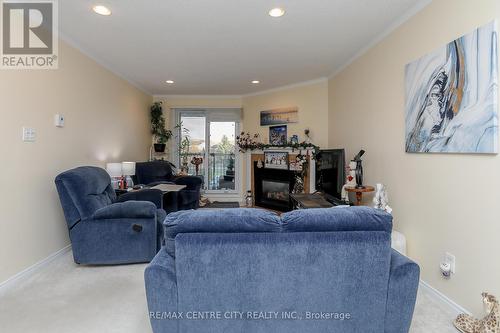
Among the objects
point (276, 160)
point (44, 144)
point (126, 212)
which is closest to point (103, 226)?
point (126, 212)

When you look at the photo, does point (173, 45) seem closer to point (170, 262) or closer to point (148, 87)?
point (148, 87)

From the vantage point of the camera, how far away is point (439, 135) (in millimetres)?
2201

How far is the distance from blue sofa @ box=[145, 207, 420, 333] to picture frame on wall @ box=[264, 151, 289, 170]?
389cm

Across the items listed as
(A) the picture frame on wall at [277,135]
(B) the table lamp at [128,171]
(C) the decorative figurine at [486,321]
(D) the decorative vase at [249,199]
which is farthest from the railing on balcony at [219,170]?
(C) the decorative figurine at [486,321]

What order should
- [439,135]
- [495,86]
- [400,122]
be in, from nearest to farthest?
[495,86]
[439,135]
[400,122]

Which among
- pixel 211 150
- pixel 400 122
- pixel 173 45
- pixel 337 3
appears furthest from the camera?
pixel 211 150

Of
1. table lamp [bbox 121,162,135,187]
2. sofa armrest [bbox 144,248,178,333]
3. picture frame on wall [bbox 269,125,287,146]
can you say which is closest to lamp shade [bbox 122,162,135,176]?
table lamp [bbox 121,162,135,187]

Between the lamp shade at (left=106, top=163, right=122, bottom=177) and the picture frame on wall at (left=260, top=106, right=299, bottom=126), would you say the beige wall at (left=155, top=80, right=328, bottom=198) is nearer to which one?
the picture frame on wall at (left=260, top=106, right=299, bottom=126)

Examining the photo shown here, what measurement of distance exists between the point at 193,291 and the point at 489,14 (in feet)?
8.30

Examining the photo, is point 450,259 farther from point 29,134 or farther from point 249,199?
point 249,199

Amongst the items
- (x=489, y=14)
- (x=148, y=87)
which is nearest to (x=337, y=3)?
(x=489, y=14)

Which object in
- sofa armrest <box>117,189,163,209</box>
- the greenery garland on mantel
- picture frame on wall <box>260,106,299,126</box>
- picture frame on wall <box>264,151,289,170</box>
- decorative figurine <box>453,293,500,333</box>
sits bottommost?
decorative figurine <box>453,293,500,333</box>

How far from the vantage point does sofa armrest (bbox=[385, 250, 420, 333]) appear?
148cm

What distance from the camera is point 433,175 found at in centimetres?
231
